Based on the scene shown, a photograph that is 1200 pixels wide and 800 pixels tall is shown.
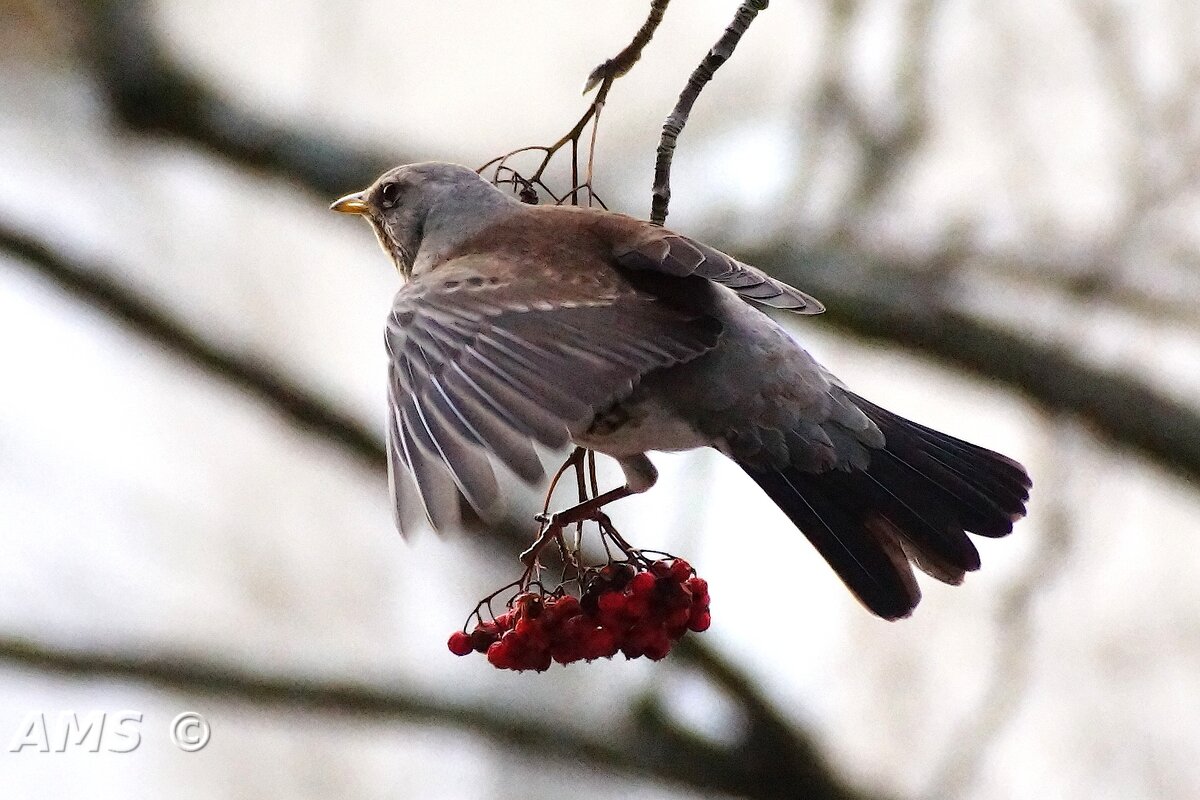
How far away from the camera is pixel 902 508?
2.70m

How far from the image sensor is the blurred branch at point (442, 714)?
483 cm

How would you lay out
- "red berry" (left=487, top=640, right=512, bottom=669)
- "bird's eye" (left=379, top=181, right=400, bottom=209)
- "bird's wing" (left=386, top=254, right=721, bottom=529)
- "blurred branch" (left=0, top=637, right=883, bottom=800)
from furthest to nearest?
"blurred branch" (left=0, top=637, right=883, bottom=800), "bird's eye" (left=379, top=181, right=400, bottom=209), "red berry" (left=487, top=640, right=512, bottom=669), "bird's wing" (left=386, top=254, right=721, bottom=529)

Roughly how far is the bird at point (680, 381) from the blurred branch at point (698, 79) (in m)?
0.15

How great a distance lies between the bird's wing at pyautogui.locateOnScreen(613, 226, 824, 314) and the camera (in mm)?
2426

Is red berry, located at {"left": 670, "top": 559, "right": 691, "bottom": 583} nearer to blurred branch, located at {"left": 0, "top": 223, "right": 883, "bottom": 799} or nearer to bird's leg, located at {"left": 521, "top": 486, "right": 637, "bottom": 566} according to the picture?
bird's leg, located at {"left": 521, "top": 486, "right": 637, "bottom": 566}

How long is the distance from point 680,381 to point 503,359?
0.43 meters

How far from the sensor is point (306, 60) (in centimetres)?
657

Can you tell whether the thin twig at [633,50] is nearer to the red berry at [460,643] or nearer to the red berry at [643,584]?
the red berry at [643,584]

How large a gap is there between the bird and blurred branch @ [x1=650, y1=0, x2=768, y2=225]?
147mm

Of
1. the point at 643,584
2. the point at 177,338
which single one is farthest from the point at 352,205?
the point at 177,338

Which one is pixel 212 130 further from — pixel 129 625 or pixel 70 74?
pixel 129 625

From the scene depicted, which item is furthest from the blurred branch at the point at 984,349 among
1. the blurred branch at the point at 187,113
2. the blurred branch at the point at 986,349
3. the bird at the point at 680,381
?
the bird at the point at 680,381

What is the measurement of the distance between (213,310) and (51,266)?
1232 millimetres

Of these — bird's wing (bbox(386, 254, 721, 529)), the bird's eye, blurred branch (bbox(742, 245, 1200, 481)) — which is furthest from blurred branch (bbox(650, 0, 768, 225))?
blurred branch (bbox(742, 245, 1200, 481))
